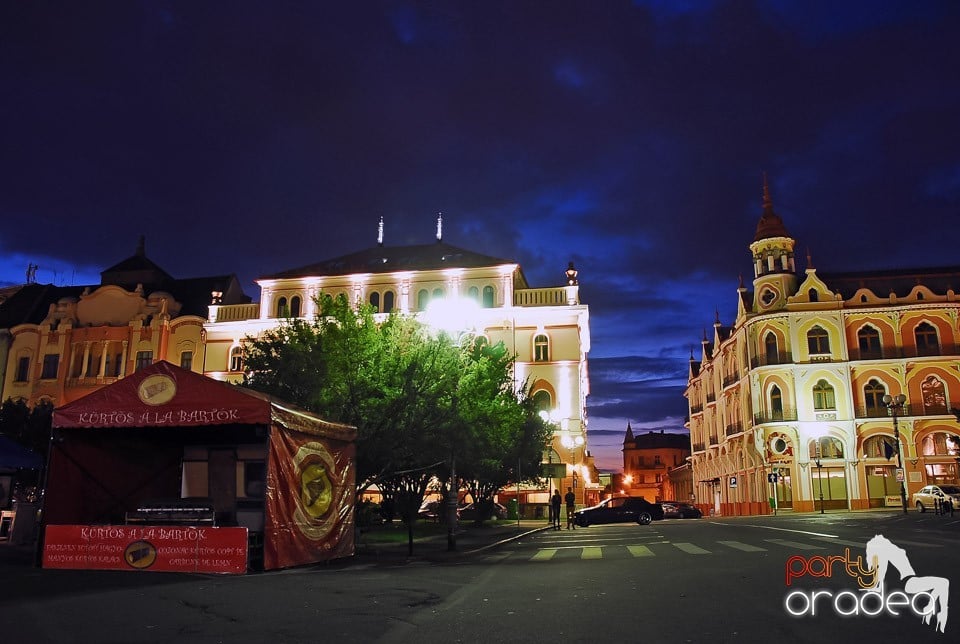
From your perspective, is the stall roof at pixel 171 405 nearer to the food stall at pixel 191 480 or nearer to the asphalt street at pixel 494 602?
the food stall at pixel 191 480

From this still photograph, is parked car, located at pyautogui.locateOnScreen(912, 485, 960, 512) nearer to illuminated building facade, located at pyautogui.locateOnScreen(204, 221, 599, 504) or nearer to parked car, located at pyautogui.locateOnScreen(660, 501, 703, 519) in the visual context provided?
parked car, located at pyautogui.locateOnScreen(660, 501, 703, 519)

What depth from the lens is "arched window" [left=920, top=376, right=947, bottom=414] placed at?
54875 mm

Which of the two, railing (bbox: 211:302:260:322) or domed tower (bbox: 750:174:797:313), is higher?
domed tower (bbox: 750:174:797:313)

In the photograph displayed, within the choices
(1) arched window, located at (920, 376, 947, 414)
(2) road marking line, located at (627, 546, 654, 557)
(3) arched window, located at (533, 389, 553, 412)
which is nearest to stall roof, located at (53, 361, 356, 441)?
(2) road marking line, located at (627, 546, 654, 557)

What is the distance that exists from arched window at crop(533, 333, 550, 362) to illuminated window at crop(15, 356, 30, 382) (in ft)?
126

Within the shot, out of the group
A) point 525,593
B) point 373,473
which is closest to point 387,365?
point 373,473

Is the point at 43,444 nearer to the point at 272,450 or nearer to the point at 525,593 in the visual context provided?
the point at 272,450

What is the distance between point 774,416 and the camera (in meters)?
56.8

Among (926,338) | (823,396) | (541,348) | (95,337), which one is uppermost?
(95,337)

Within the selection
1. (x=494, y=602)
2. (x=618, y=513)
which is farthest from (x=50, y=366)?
(x=494, y=602)

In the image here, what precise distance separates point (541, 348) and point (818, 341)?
808 inches

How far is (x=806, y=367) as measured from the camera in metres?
56.8

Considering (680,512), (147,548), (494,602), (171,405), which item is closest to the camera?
(494,602)
